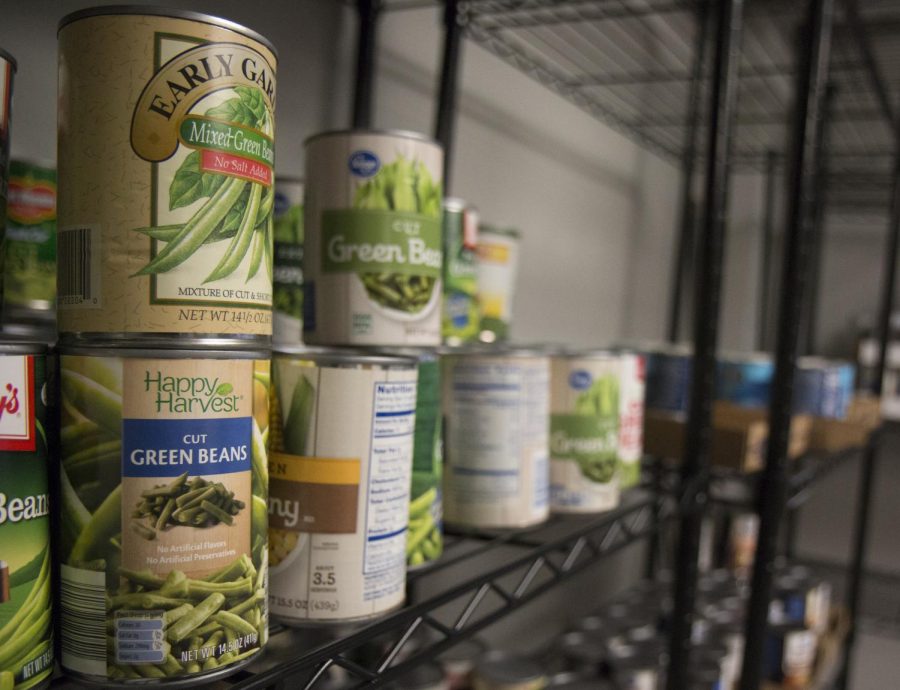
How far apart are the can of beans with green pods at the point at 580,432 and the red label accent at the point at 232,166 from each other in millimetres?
498

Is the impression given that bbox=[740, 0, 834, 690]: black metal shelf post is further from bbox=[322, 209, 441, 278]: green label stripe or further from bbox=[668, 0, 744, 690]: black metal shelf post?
bbox=[322, 209, 441, 278]: green label stripe

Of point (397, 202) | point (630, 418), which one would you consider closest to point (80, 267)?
point (397, 202)

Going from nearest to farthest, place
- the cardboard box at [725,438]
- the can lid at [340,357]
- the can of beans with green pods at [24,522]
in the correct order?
1. the can of beans with green pods at [24,522]
2. the can lid at [340,357]
3. the cardboard box at [725,438]

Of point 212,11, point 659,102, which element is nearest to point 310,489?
point 212,11

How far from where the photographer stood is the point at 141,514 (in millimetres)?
435

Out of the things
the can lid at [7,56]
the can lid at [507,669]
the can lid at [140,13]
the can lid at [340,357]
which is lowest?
the can lid at [507,669]

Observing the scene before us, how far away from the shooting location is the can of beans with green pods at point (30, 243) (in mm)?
626

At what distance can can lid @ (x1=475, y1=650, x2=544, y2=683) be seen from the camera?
110 centimetres

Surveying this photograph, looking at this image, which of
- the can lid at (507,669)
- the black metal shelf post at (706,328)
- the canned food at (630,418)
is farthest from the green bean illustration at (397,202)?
the can lid at (507,669)

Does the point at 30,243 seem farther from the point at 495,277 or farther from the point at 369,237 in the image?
the point at 495,277

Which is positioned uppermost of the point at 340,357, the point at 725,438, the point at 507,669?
the point at 340,357

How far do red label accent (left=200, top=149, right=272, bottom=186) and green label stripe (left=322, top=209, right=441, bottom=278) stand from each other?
6.8 inches

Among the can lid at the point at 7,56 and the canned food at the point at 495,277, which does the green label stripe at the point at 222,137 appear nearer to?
the can lid at the point at 7,56

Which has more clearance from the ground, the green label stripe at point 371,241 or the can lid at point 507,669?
the green label stripe at point 371,241
